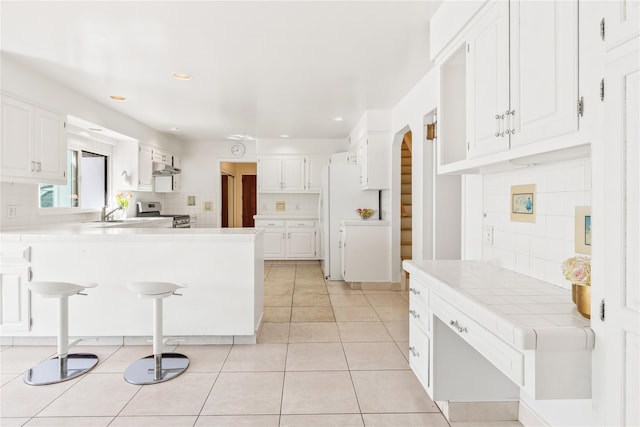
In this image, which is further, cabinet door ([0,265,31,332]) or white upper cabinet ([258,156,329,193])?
white upper cabinet ([258,156,329,193])

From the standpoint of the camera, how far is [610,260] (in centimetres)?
107

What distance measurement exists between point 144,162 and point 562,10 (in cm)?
600

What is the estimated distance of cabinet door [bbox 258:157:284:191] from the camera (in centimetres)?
736

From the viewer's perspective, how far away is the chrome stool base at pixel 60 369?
2479 mm

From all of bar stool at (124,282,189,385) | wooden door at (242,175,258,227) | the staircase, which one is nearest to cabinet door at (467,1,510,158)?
bar stool at (124,282,189,385)

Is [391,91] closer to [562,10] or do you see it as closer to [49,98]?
[562,10]

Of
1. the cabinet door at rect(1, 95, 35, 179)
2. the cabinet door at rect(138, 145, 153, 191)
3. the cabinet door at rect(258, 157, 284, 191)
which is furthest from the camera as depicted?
the cabinet door at rect(258, 157, 284, 191)

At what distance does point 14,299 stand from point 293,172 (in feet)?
16.5

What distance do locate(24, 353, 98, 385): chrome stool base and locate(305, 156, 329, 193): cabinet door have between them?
16.7 feet

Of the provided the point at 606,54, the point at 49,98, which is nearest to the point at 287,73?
the point at 49,98

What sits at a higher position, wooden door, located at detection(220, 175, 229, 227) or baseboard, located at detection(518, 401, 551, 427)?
wooden door, located at detection(220, 175, 229, 227)

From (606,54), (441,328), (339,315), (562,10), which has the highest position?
(562,10)

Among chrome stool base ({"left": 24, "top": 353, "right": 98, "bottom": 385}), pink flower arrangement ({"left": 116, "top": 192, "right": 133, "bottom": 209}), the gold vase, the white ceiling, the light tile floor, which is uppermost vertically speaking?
the white ceiling

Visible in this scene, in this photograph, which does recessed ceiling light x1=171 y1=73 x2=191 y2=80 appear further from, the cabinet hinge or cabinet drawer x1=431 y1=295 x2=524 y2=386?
the cabinet hinge
